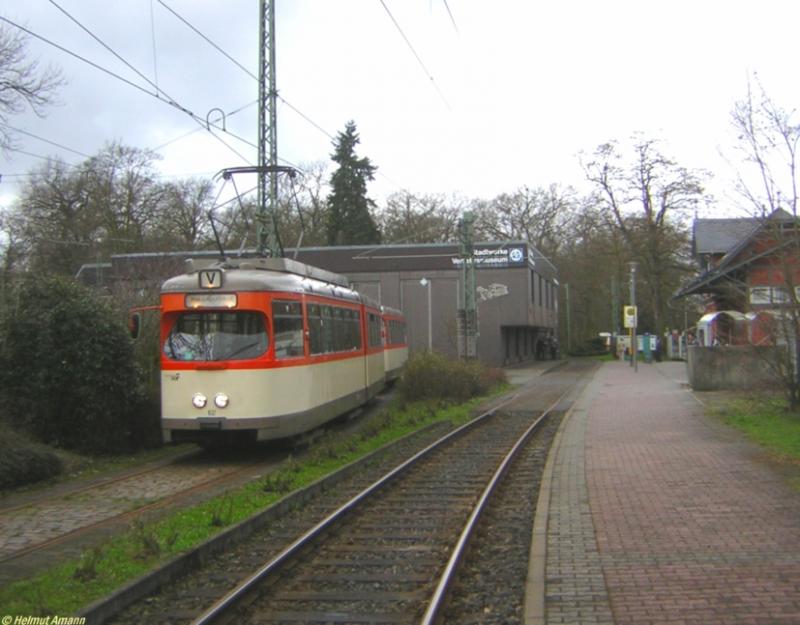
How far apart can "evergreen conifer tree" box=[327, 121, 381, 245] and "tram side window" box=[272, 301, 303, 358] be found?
5385 cm

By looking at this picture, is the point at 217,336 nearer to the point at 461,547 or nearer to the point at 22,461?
the point at 22,461

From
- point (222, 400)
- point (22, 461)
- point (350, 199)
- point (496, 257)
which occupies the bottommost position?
point (22, 461)

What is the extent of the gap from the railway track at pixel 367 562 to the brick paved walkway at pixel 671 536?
1.52 ft

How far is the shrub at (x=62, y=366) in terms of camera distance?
42.0ft

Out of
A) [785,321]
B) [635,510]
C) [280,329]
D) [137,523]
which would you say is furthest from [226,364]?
[785,321]

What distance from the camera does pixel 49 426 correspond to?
42.7ft

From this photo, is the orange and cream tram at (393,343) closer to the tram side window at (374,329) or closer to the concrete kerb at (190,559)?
the tram side window at (374,329)

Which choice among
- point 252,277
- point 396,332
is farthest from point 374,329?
point 252,277

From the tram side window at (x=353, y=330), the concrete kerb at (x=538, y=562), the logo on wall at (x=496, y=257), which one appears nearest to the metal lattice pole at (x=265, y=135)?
the tram side window at (x=353, y=330)

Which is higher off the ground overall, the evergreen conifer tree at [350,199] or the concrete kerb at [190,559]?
the evergreen conifer tree at [350,199]

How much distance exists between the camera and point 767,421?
52.8 ft

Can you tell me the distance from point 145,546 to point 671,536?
14.6ft

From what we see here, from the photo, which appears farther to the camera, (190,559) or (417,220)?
(417,220)

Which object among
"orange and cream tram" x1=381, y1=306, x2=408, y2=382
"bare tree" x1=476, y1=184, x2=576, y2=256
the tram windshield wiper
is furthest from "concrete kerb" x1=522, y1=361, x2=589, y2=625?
"bare tree" x1=476, y1=184, x2=576, y2=256
